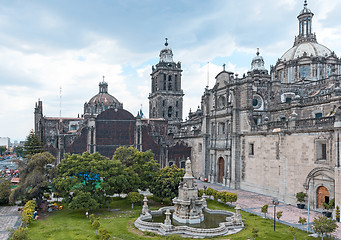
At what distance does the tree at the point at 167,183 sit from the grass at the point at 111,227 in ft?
8.24

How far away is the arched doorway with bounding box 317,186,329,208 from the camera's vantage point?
85.2 feet

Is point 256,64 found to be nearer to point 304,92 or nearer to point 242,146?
point 304,92

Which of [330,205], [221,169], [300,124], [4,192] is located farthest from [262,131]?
[4,192]

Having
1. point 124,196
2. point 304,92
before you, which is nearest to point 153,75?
point 304,92

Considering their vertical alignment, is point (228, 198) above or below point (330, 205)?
below

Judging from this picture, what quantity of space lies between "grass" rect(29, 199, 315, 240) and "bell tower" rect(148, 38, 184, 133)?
4268cm

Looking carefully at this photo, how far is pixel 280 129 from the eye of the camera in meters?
31.2

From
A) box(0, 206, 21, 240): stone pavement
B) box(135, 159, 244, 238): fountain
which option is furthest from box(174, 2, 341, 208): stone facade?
box(0, 206, 21, 240): stone pavement

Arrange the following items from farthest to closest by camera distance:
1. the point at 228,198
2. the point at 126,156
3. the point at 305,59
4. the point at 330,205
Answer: the point at 305,59, the point at 126,156, the point at 228,198, the point at 330,205

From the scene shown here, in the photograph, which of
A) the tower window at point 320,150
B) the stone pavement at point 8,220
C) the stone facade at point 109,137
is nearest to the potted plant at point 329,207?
the tower window at point 320,150

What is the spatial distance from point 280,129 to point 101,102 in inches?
1878

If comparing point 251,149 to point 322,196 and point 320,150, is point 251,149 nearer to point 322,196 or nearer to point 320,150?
point 320,150

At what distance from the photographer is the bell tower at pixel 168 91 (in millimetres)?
67500

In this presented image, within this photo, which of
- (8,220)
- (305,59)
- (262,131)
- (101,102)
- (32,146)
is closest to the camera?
(8,220)
